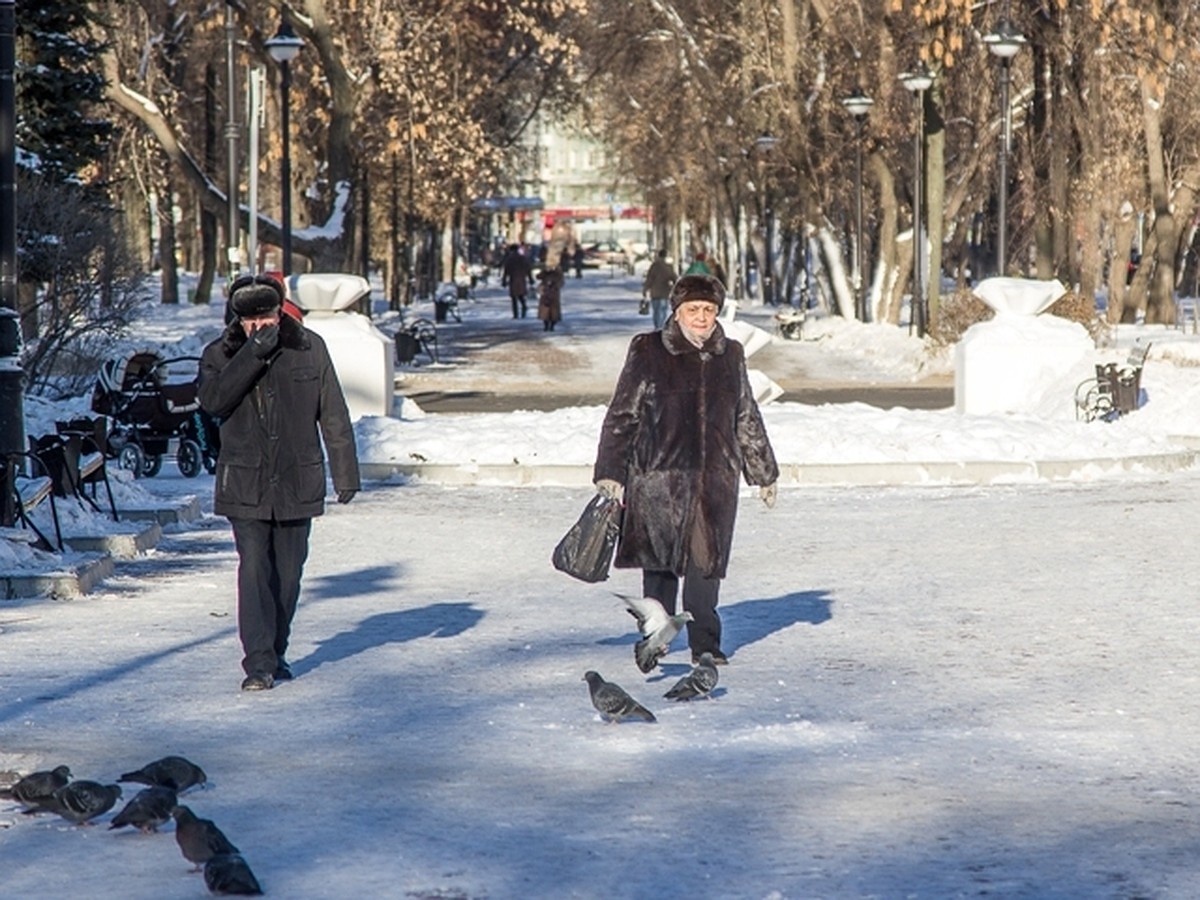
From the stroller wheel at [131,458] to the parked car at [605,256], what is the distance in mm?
114367

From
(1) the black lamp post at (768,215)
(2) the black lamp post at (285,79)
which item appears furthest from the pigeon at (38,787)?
(1) the black lamp post at (768,215)

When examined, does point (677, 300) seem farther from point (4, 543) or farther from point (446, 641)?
point (4, 543)

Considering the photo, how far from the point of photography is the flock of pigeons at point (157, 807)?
6016 millimetres

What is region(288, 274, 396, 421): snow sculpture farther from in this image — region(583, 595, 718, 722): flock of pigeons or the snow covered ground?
region(583, 595, 718, 722): flock of pigeons

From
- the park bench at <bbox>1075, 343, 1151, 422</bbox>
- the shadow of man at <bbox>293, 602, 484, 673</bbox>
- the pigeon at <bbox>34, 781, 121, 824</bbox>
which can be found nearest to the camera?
the pigeon at <bbox>34, 781, 121, 824</bbox>

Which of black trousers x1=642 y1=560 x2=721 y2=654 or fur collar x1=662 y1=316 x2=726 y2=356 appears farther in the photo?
black trousers x1=642 y1=560 x2=721 y2=654

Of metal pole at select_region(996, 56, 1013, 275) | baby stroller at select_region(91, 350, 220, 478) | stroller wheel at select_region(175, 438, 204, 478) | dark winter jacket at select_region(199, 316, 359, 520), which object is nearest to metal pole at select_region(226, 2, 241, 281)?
metal pole at select_region(996, 56, 1013, 275)

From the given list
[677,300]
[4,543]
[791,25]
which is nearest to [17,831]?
[677,300]

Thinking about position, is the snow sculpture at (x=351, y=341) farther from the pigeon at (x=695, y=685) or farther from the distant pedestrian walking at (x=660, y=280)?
the distant pedestrian walking at (x=660, y=280)

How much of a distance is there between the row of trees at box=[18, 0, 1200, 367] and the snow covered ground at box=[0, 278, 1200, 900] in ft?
46.8

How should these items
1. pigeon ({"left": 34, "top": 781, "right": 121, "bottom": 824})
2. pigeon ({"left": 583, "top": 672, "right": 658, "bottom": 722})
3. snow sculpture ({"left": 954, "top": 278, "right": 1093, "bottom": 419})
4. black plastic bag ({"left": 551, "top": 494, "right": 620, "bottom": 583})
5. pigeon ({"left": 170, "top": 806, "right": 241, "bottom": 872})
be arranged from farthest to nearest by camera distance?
1. snow sculpture ({"left": 954, "top": 278, "right": 1093, "bottom": 419})
2. black plastic bag ({"left": 551, "top": 494, "right": 620, "bottom": 583})
3. pigeon ({"left": 583, "top": 672, "right": 658, "bottom": 722})
4. pigeon ({"left": 34, "top": 781, "right": 121, "bottom": 824})
5. pigeon ({"left": 170, "top": 806, "right": 241, "bottom": 872})

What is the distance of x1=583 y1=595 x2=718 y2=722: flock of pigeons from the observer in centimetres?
859

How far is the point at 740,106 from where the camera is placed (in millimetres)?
52531

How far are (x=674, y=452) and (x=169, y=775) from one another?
2925mm
